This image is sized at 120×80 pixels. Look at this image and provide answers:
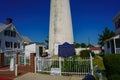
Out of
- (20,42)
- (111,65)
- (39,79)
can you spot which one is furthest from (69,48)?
(20,42)

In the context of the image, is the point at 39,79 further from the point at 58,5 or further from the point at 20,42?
the point at 20,42

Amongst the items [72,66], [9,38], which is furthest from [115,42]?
[9,38]

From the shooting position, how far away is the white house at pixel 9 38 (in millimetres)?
36375

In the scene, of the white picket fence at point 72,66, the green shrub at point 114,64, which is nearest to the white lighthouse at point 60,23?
the white picket fence at point 72,66

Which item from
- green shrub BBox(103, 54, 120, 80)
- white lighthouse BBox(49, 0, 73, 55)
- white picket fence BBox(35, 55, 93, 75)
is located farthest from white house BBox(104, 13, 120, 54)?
green shrub BBox(103, 54, 120, 80)

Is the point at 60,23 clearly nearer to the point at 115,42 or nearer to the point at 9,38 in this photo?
the point at 115,42

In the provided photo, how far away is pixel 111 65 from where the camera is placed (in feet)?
31.7

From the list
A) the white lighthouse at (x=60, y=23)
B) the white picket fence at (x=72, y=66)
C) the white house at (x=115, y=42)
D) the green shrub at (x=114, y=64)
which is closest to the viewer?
the green shrub at (x=114, y=64)

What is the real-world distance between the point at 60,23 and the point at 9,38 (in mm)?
17824

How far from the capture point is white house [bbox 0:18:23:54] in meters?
36.4

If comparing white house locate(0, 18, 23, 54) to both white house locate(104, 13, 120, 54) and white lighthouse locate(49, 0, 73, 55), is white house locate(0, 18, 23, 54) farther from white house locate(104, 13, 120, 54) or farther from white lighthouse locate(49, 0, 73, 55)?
white house locate(104, 13, 120, 54)

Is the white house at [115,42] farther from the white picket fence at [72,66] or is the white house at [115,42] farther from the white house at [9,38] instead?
the white house at [9,38]

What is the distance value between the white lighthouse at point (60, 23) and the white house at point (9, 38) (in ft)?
44.2

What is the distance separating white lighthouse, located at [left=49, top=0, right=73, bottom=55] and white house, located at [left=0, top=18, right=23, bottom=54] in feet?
44.2
